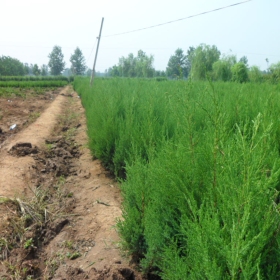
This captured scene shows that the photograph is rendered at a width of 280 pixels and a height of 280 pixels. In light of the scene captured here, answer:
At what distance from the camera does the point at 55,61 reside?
10850cm

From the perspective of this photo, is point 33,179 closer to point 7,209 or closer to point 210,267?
point 7,209

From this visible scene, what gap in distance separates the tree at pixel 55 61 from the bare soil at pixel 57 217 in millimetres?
105231

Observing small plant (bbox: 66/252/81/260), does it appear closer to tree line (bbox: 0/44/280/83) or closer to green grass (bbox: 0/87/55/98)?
tree line (bbox: 0/44/280/83)

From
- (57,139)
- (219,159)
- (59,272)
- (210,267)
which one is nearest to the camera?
(210,267)

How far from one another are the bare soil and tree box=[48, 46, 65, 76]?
345ft

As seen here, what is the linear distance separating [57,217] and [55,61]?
360 ft

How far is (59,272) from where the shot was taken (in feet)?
12.8

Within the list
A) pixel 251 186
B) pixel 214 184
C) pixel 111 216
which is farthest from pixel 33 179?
pixel 251 186

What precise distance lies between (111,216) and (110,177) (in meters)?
2.15

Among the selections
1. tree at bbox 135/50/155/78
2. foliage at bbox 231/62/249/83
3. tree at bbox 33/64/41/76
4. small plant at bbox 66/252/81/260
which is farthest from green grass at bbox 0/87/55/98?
tree at bbox 33/64/41/76

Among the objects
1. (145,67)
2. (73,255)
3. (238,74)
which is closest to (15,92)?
(145,67)

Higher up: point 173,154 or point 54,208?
point 173,154

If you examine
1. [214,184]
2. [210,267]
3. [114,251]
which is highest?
[214,184]

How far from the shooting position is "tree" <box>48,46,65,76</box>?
108 metres
